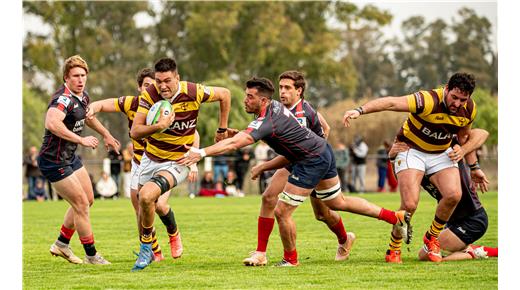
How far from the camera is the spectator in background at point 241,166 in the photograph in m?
31.5

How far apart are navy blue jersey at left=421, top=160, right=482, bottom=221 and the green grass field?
74cm

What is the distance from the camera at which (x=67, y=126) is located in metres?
10.9

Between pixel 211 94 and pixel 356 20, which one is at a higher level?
pixel 356 20

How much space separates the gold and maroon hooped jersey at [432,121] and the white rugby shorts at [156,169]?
2670 mm

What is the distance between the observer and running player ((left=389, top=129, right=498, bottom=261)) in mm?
10991

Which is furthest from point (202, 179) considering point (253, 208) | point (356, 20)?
point (356, 20)

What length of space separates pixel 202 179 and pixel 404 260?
21.0 metres

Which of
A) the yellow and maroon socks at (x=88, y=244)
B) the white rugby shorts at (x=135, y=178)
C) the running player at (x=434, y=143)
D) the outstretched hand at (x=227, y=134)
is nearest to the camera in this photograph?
the running player at (x=434, y=143)

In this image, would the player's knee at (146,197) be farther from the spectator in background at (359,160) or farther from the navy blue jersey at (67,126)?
the spectator in background at (359,160)

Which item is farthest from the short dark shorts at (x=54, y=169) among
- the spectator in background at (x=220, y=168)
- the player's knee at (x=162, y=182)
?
the spectator in background at (x=220, y=168)

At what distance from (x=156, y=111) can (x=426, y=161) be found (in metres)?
3.25

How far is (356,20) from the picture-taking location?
4809 cm

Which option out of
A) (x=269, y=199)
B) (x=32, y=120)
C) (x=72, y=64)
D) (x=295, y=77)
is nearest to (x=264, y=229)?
(x=269, y=199)
